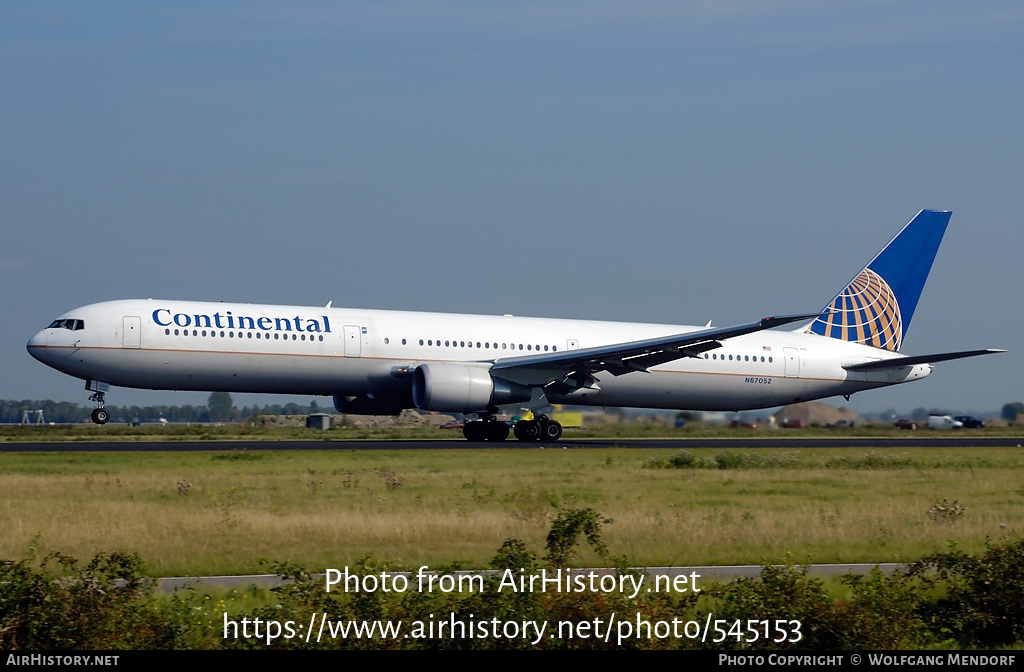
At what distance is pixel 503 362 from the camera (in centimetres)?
3888

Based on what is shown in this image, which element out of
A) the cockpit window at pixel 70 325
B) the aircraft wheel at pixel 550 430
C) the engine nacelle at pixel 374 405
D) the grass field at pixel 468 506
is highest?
the cockpit window at pixel 70 325

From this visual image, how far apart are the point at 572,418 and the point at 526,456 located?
32.0 meters

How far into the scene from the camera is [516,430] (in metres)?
40.3

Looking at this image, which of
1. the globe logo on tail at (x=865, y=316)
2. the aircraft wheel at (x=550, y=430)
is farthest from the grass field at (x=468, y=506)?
the globe logo on tail at (x=865, y=316)

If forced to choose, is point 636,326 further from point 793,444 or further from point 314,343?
point 314,343

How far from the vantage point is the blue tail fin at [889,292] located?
47906 millimetres

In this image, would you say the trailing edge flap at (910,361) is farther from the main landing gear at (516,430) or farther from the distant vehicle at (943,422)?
the distant vehicle at (943,422)

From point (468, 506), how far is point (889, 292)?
33.5 m

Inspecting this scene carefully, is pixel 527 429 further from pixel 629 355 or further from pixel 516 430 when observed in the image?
pixel 629 355

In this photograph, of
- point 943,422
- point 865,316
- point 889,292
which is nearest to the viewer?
point 865,316

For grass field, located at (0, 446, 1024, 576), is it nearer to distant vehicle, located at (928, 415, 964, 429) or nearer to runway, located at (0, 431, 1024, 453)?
runway, located at (0, 431, 1024, 453)

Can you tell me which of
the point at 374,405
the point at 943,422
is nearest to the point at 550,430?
the point at 374,405

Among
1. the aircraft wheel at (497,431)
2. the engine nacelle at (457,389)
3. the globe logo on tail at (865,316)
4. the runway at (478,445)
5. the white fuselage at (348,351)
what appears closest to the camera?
the runway at (478,445)

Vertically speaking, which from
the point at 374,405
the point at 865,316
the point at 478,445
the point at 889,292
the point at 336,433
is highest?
the point at 889,292
